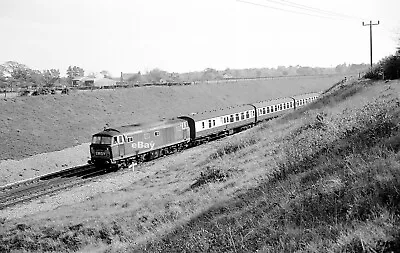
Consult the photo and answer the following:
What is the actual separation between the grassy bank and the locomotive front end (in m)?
9.26

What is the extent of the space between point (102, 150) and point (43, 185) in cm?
445

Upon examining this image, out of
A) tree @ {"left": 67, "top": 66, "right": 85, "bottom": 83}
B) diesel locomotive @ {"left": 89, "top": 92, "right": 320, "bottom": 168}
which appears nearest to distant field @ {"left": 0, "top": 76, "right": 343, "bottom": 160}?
diesel locomotive @ {"left": 89, "top": 92, "right": 320, "bottom": 168}

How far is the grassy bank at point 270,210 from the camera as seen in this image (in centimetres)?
644

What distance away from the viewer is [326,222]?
677cm

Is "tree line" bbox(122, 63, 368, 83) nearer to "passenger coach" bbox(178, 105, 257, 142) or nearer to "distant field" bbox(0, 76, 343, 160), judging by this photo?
"distant field" bbox(0, 76, 343, 160)

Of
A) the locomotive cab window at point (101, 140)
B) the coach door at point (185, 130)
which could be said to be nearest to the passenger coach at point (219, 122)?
the coach door at point (185, 130)

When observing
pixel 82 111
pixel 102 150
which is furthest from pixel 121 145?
pixel 82 111

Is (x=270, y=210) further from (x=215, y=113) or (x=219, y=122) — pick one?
(x=215, y=113)

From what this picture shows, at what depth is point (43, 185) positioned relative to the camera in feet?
84.3

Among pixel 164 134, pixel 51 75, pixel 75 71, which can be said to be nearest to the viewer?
pixel 164 134

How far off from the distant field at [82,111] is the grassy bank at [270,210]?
852 inches

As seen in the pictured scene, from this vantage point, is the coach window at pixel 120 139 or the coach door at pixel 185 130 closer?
the coach window at pixel 120 139

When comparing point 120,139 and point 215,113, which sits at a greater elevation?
point 215,113

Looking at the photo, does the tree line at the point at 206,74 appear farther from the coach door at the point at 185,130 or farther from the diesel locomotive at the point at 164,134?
the coach door at the point at 185,130
